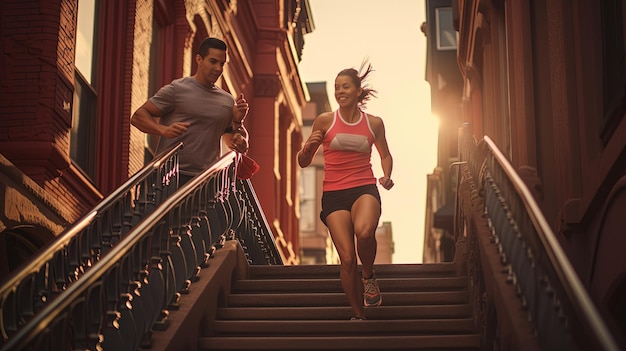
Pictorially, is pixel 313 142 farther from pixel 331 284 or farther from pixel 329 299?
pixel 331 284

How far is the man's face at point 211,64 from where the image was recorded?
11.3m

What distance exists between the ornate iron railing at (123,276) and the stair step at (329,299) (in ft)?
1.85

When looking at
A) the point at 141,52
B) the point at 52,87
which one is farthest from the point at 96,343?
the point at 141,52

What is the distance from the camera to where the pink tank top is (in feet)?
35.2

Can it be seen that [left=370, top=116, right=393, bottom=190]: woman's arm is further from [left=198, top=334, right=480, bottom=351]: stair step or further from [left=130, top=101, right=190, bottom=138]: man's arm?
[left=130, top=101, right=190, bottom=138]: man's arm

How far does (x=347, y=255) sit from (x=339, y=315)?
0.96 meters

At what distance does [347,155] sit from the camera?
1080cm

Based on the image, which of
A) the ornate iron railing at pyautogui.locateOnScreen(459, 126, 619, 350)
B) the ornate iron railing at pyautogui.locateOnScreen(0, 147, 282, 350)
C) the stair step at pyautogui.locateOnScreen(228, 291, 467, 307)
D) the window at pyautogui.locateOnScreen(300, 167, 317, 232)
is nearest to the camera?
the ornate iron railing at pyautogui.locateOnScreen(459, 126, 619, 350)

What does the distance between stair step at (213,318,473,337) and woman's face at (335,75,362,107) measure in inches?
77.7

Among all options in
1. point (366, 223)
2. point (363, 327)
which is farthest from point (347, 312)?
point (366, 223)

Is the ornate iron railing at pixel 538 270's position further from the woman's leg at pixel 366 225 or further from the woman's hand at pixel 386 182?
the woman's leg at pixel 366 225

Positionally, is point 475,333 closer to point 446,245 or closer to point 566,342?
point 566,342

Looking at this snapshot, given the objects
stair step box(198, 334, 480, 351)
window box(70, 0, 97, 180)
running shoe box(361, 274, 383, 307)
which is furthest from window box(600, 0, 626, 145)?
window box(70, 0, 97, 180)

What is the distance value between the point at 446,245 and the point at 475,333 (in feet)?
115
